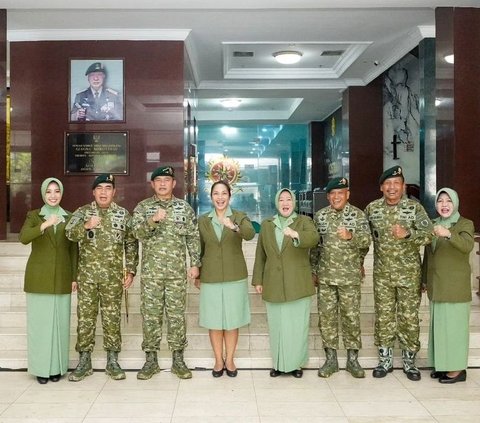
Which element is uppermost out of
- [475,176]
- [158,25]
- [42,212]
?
[158,25]

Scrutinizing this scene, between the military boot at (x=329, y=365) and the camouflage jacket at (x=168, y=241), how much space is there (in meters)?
1.30

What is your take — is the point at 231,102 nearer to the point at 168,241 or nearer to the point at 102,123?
the point at 102,123

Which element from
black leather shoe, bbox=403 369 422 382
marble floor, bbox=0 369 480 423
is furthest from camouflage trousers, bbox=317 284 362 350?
black leather shoe, bbox=403 369 422 382

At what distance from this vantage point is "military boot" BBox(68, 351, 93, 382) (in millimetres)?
4184

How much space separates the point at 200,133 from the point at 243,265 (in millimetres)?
12329

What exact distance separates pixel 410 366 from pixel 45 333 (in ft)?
9.51

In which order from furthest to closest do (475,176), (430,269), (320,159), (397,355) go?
(320,159) < (475,176) < (397,355) < (430,269)

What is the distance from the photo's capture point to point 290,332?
167 inches

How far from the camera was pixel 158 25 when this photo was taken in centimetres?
718

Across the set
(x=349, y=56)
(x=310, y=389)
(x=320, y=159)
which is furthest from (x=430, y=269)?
(x=320, y=159)

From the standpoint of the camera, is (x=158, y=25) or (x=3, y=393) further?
(x=158, y=25)

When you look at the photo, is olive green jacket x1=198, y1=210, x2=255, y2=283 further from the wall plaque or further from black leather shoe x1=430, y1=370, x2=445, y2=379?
the wall plaque

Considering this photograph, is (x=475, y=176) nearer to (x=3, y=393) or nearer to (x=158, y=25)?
(x=158, y=25)

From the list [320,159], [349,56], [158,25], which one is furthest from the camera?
[320,159]
